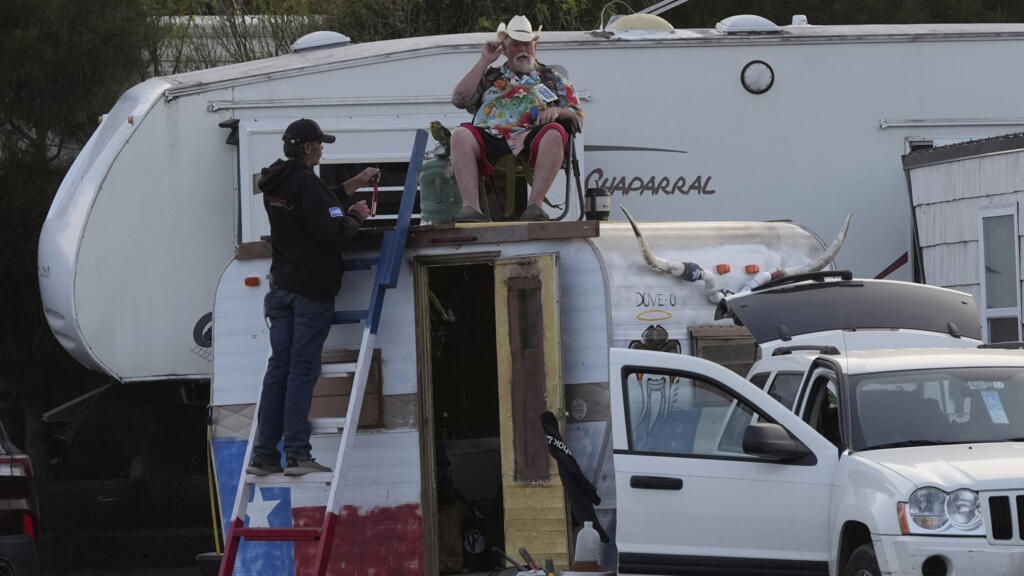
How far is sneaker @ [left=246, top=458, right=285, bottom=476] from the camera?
750cm

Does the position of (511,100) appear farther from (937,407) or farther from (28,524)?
(28,524)

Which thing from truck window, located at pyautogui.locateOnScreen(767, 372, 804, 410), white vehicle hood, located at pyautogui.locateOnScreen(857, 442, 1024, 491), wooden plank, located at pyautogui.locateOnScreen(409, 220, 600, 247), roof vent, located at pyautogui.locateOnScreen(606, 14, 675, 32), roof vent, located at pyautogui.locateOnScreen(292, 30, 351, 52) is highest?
roof vent, located at pyautogui.locateOnScreen(606, 14, 675, 32)

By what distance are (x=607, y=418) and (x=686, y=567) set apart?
1.51m

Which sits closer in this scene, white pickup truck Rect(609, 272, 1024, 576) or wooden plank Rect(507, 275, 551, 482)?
white pickup truck Rect(609, 272, 1024, 576)

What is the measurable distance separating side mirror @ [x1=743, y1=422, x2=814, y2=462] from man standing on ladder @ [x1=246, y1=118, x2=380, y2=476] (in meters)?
2.22

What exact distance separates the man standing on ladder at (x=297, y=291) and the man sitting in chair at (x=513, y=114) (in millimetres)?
1248

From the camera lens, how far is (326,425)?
7.61 meters

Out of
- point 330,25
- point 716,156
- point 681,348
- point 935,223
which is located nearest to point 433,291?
point 716,156

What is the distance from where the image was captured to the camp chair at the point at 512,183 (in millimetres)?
9109

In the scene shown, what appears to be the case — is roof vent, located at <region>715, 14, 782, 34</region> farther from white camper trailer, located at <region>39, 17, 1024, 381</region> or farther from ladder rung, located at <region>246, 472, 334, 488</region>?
ladder rung, located at <region>246, 472, 334, 488</region>

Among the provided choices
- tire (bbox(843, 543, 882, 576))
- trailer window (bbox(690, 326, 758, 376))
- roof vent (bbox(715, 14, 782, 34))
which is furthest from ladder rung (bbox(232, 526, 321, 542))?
roof vent (bbox(715, 14, 782, 34))

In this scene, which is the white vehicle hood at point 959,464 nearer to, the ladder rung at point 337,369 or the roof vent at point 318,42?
the ladder rung at point 337,369

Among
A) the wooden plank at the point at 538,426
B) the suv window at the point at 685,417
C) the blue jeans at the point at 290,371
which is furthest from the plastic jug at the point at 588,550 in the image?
the blue jeans at the point at 290,371

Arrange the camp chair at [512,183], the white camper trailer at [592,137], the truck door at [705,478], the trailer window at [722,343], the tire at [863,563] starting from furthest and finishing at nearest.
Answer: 1. the white camper trailer at [592,137]
2. the camp chair at [512,183]
3. the trailer window at [722,343]
4. the truck door at [705,478]
5. the tire at [863,563]
